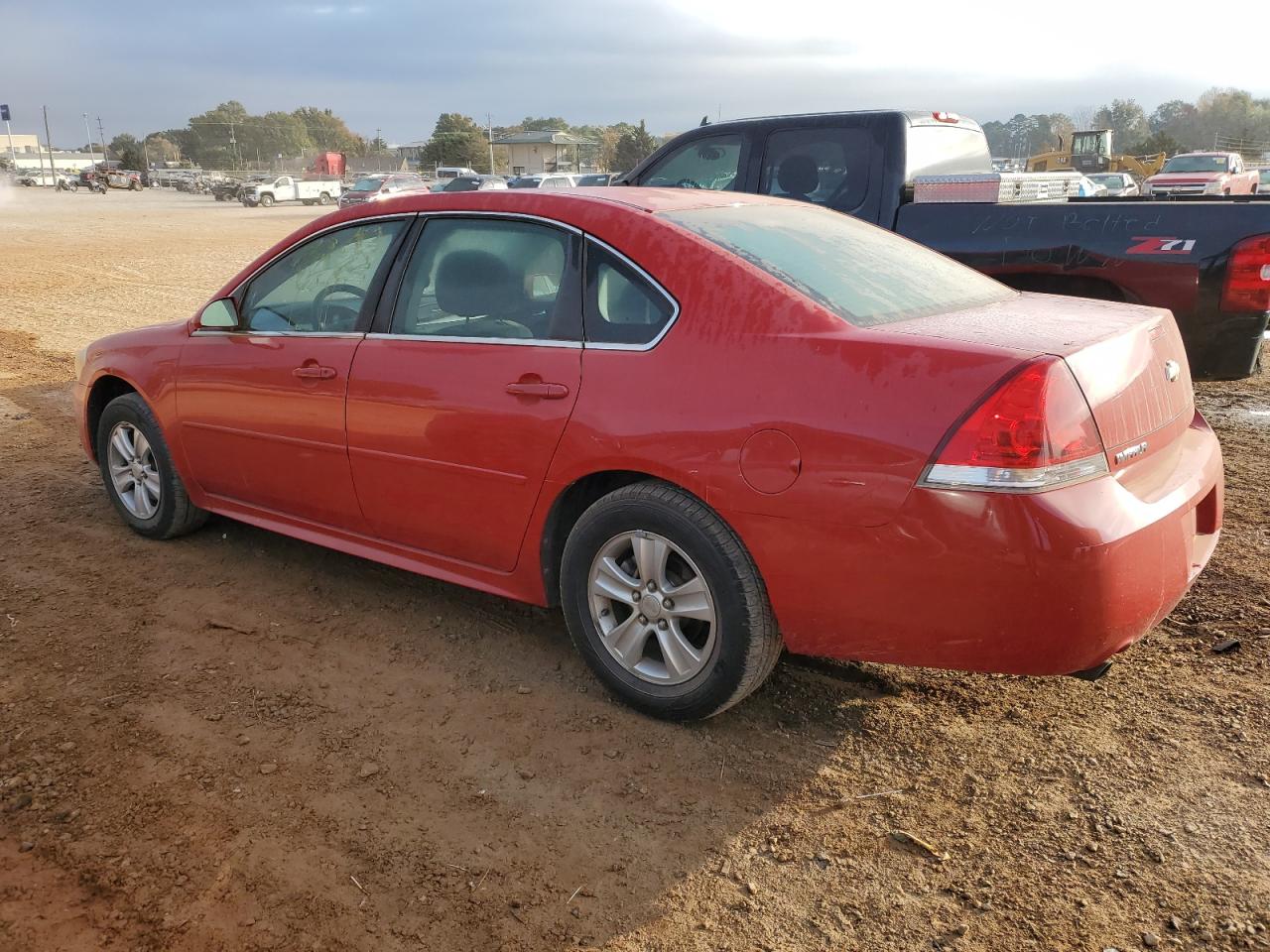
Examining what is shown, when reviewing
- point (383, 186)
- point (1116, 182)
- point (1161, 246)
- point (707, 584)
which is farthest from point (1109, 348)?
point (383, 186)

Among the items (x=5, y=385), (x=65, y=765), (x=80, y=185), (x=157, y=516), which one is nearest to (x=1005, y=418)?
(x=65, y=765)

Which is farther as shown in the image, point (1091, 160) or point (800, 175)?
point (1091, 160)

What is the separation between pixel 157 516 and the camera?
4.92 meters

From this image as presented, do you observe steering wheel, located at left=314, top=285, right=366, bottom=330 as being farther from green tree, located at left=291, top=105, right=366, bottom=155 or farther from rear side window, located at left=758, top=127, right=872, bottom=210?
green tree, located at left=291, top=105, right=366, bottom=155

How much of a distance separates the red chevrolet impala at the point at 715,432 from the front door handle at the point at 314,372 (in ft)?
0.04

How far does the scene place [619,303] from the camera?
10.7ft

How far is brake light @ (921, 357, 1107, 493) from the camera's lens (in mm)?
2535

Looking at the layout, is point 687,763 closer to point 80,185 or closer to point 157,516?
point 157,516

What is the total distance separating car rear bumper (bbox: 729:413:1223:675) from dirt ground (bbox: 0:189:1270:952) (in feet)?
1.49

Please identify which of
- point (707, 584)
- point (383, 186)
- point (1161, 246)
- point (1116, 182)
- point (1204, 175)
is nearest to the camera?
point (707, 584)

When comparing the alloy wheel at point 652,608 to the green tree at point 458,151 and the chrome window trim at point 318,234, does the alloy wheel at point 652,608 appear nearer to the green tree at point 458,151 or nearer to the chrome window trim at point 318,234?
the chrome window trim at point 318,234

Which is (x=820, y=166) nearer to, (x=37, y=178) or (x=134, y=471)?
(x=134, y=471)

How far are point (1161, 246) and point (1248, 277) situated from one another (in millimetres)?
455

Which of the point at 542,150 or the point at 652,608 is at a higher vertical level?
the point at 542,150
